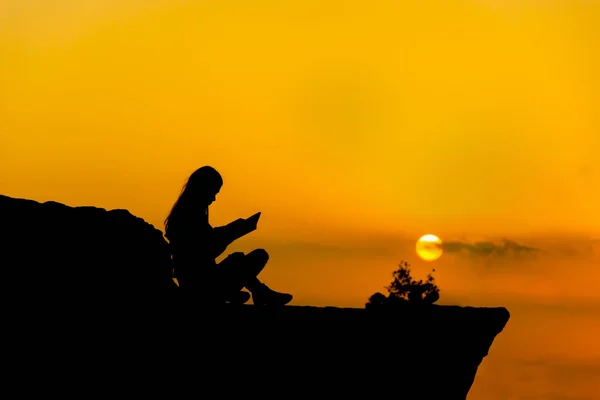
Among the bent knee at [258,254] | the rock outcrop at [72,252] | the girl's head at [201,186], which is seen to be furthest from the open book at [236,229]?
the rock outcrop at [72,252]

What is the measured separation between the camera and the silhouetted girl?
13.2 metres

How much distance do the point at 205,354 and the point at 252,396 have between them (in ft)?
2.10

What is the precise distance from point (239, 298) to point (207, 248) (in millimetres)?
928

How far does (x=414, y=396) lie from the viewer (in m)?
12.7

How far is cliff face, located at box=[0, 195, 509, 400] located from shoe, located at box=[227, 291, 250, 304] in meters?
0.92

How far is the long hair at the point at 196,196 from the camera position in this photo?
13.8 meters

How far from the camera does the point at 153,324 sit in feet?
36.9

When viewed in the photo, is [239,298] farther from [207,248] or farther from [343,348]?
[343,348]

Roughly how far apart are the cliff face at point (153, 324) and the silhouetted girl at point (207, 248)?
4.04ft

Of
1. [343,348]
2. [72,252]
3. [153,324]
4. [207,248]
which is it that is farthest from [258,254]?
[72,252]

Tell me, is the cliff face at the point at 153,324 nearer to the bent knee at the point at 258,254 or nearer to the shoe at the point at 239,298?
the shoe at the point at 239,298

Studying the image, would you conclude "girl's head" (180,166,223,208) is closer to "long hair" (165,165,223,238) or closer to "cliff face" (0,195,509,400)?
"long hair" (165,165,223,238)

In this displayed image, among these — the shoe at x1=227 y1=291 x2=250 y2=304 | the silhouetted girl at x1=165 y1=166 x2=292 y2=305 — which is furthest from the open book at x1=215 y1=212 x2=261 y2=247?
the shoe at x1=227 y1=291 x2=250 y2=304

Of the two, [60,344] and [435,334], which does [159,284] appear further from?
[435,334]
